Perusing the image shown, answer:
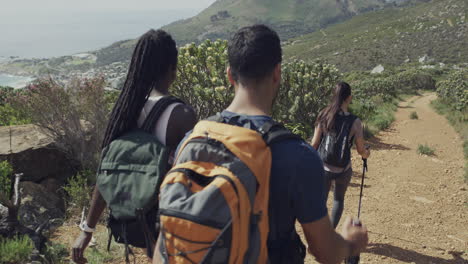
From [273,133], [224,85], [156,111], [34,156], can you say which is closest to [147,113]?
[156,111]

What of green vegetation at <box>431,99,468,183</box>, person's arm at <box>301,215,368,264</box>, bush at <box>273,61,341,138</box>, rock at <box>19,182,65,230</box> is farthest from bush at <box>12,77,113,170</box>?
green vegetation at <box>431,99,468,183</box>

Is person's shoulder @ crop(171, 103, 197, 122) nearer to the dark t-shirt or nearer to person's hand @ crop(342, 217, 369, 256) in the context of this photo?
the dark t-shirt

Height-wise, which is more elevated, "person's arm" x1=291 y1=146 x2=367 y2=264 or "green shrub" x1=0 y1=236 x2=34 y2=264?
"person's arm" x1=291 y1=146 x2=367 y2=264

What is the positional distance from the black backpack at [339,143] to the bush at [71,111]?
3546 mm

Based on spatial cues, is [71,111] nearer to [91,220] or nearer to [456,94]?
[91,220]

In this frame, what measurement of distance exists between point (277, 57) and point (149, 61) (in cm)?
84

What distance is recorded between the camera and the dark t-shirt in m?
1.24

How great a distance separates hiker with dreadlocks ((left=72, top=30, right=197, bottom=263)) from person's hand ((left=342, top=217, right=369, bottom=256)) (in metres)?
0.84

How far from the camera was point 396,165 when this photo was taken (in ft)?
25.9

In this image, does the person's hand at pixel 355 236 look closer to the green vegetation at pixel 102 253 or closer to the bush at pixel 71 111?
the green vegetation at pixel 102 253

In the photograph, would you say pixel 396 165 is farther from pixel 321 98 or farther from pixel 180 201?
pixel 180 201

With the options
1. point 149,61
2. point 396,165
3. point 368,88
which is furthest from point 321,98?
point 368,88

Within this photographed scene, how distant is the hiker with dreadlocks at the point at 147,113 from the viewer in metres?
1.77

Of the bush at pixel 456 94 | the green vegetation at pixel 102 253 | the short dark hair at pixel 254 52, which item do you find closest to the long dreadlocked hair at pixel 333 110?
the short dark hair at pixel 254 52
